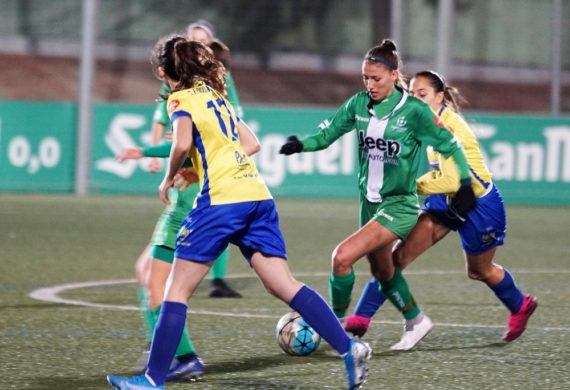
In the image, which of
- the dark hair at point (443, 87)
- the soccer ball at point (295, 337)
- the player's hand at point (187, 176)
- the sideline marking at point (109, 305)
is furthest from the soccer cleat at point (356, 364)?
the sideline marking at point (109, 305)

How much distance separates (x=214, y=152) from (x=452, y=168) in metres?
2.03

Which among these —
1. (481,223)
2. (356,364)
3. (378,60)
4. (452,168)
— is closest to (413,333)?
(481,223)

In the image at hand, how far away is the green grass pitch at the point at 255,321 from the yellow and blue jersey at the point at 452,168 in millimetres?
858

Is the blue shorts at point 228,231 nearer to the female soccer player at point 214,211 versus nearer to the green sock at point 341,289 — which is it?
the female soccer player at point 214,211

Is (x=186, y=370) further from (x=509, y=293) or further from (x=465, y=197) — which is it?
(x=509, y=293)

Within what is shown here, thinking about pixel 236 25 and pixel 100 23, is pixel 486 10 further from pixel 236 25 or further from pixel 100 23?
pixel 100 23

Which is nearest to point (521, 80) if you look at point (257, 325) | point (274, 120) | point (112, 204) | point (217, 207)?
point (274, 120)

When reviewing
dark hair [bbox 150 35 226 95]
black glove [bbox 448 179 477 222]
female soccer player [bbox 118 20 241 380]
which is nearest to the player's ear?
dark hair [bbox 150 35 226 95]

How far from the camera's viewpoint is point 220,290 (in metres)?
9.39

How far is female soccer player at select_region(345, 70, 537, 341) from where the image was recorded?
24.1ft

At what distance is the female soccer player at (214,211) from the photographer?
218 inches

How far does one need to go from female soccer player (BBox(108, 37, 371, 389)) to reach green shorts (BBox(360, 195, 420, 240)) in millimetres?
1285

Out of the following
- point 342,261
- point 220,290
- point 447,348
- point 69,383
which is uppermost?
point 342,261

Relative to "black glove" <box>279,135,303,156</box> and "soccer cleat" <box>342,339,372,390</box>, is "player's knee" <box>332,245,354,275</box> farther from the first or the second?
"soccer cleat" <box>342,339,372,390</box>
